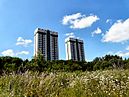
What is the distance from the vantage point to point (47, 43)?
406 feet

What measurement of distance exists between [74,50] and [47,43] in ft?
85.3

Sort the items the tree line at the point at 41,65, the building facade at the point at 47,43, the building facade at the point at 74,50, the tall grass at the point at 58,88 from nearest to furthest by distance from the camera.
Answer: the tall grass at the point at 58,88 < the tree line at the point at 41,65 < the building facade at the point at 47,43 < the building facade at the point at 74,50

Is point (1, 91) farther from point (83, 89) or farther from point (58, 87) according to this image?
point (83, 89)

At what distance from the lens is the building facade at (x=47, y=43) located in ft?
385

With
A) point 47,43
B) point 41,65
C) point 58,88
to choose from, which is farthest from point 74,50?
point 58,88

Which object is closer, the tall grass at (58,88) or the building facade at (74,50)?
the tall grass at (58,88)

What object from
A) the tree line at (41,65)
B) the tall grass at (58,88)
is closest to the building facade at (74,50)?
the tree line at (41,65)

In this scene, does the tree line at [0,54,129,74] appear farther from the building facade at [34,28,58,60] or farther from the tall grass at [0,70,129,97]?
the building facade at [34,28,58,60]

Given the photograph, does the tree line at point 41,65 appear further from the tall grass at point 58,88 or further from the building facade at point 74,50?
the building facade at point 74,50

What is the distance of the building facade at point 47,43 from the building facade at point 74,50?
549 inches

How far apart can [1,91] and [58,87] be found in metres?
1.48

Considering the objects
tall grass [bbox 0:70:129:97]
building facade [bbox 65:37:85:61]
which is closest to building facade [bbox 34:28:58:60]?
building facade [bbox 65:37:85:61]

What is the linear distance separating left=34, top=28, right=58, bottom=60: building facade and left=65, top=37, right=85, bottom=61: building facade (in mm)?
13954

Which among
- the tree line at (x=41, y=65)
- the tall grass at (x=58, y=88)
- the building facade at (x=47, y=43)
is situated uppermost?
the building facade at (x=47, y=43)
